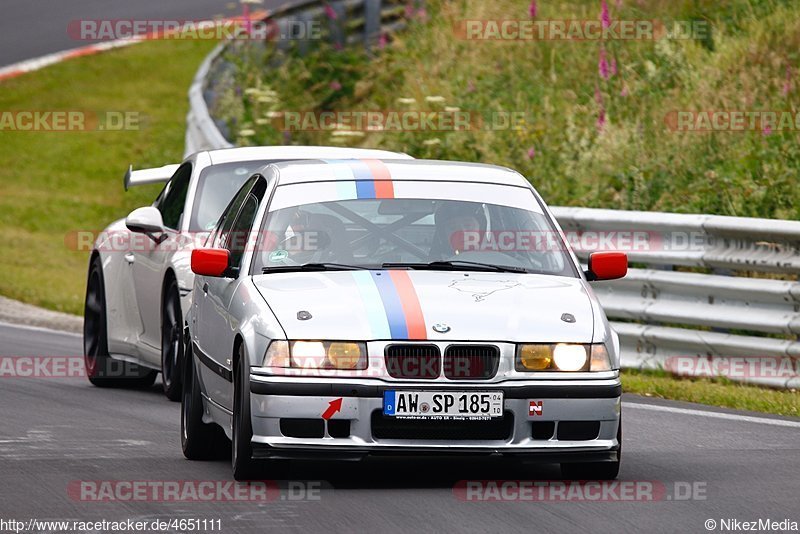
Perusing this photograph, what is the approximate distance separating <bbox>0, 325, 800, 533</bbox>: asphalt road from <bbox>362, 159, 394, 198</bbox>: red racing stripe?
52.6 inches

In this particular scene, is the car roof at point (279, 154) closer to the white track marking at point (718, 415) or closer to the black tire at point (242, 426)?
the white track marking at point (718, 415)

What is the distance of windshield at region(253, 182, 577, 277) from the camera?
28.9 feet

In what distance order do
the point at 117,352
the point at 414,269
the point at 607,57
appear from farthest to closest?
1. the point at 607,57
2. the point at 117,352
3. the point at 414,269

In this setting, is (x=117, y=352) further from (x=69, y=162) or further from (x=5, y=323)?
(x=69, y=162)

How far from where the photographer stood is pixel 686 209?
52.4 ft

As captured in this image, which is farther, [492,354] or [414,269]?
[414,269]

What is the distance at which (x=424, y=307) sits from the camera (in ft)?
26.4

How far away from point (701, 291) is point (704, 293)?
0.03 metres

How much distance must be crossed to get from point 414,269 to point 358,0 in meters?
17.6

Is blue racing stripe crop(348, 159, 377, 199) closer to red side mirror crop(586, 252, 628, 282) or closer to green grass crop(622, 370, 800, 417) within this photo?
red side mirror crop(586, 252, 628, 282)

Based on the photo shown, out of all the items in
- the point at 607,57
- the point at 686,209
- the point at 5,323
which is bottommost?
the point at 5,323

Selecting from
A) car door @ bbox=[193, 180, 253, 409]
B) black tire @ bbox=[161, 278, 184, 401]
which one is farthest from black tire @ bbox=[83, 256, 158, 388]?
car door @ bbox=[193, 180, 253, 409]

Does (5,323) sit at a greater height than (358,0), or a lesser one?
lesser

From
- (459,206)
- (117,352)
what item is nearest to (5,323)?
(117,352)
